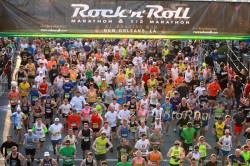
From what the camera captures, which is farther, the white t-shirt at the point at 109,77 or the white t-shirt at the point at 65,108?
the white t-shirt at the point at 109,77

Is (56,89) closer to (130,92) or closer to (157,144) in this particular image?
(130,92)

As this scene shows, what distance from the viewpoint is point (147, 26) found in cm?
1847

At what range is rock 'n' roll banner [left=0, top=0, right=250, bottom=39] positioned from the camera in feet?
59.4

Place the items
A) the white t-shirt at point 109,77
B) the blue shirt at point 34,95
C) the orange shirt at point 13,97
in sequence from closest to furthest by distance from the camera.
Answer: the orange shirt at point 13,97
the blue shirt at point 34,95
the white t-shirt at point 109,77

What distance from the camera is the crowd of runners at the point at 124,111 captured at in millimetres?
20953

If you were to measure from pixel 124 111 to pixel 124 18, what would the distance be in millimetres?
5777

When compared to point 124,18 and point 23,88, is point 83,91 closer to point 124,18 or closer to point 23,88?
point 23,88

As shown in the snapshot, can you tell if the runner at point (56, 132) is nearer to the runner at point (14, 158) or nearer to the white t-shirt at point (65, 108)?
the white t-shirt at point (65, 108)

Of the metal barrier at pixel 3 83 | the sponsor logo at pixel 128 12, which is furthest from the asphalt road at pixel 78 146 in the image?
the sponsor logo at pixel 128 12

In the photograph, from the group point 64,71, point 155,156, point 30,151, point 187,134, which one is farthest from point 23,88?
point 155,156

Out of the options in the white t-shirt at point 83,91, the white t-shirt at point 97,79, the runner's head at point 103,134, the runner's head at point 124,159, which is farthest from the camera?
the white t-shirt at point 97,79

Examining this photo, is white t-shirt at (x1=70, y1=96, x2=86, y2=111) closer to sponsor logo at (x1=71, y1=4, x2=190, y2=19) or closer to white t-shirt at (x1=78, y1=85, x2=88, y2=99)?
white t-shirt at (x1=78, y1=85, x2=88, y2=99)

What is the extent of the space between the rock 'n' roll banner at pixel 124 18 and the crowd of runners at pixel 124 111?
3898 mm

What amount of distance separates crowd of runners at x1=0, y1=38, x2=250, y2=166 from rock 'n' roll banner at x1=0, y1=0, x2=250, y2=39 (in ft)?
12.8
